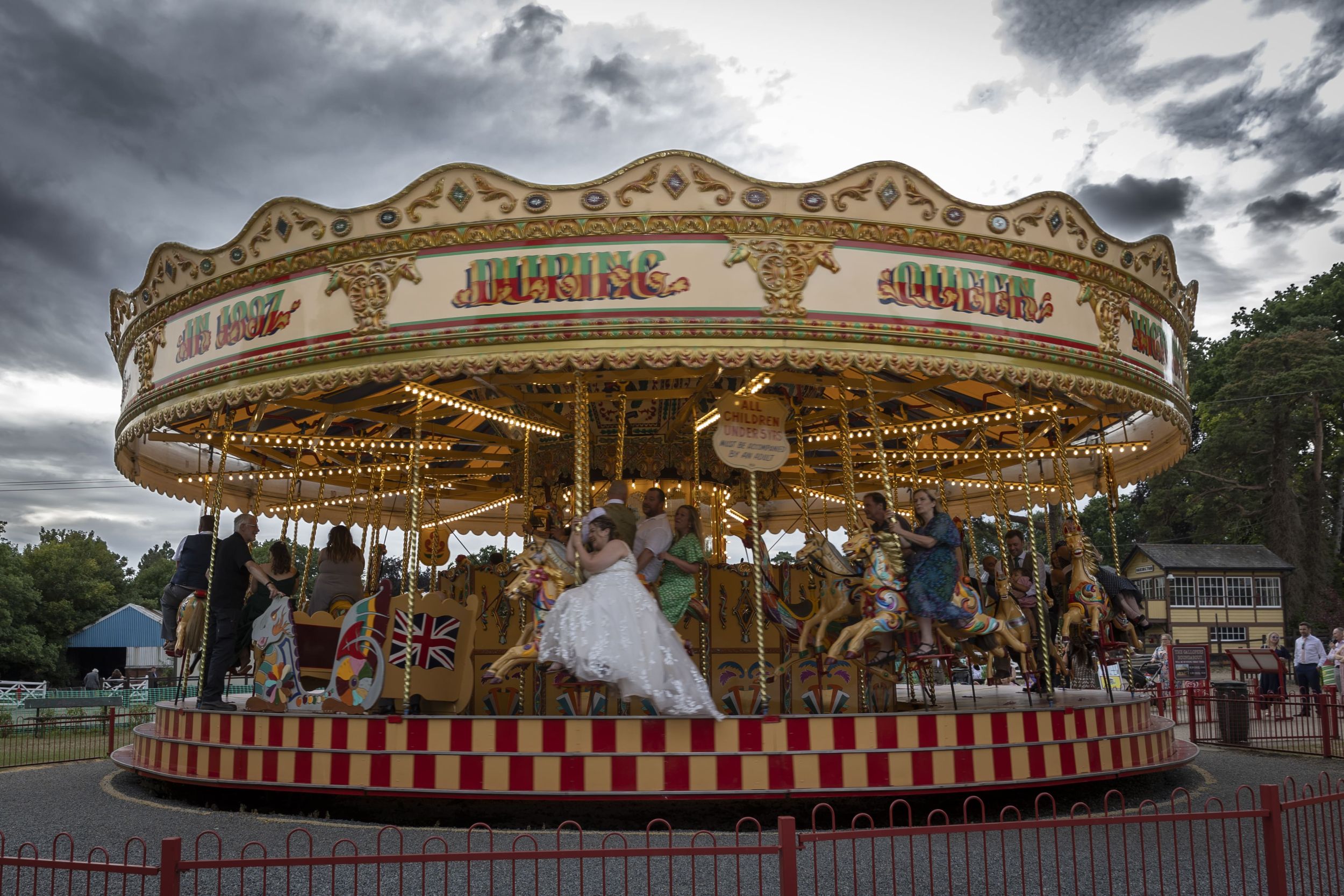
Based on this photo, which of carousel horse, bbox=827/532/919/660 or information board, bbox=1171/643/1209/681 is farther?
information board, bbox=1171/643/1209/681

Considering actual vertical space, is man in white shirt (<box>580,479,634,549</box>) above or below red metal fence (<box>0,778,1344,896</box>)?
above

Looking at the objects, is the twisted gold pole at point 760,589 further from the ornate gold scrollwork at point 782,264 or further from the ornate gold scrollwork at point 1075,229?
the ornate gold scrollwork at point 1075,229

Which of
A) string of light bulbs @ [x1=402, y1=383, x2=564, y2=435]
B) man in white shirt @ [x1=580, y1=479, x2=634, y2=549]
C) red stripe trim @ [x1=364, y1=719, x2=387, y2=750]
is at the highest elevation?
string of light bulbs @ [x1=402, y1=383, x2=564, y2=435]

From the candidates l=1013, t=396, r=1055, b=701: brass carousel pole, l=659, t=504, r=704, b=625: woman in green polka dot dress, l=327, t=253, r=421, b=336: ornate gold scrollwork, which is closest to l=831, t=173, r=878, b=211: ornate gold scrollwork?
l=1013, t=396, r=1055, b=701: brass carousel pole

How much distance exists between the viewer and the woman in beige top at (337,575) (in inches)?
446

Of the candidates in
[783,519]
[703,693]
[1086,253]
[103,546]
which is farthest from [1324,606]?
[103,546]

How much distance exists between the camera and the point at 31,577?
41531mm

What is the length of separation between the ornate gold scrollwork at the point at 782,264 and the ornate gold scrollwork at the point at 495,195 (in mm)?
1749

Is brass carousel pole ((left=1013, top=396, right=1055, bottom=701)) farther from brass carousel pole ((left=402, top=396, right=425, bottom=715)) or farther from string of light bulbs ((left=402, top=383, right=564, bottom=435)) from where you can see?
brass carousel pole ((left=402, top=396, right=425, bottom=715))

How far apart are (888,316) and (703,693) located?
3276mm

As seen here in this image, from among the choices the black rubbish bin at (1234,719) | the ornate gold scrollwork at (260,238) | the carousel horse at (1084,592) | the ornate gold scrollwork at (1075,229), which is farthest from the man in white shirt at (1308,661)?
the ornate gold scrollwork at (260,238)

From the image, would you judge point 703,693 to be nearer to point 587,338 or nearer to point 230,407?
point 587,338

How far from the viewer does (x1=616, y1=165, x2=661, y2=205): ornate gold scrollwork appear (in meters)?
8.45

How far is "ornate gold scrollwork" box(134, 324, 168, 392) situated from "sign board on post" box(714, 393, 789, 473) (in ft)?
18.5
